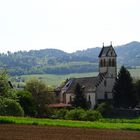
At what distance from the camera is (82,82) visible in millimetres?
139875

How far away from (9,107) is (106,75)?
61.8m

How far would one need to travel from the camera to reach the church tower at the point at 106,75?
13300cm

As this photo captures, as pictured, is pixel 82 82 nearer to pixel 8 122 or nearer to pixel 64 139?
pixel 8 122

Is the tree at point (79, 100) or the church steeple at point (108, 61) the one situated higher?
the church steeple at point (108, 61)

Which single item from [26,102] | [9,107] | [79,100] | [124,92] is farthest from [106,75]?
[9,107]

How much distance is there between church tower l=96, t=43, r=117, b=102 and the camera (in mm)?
133000

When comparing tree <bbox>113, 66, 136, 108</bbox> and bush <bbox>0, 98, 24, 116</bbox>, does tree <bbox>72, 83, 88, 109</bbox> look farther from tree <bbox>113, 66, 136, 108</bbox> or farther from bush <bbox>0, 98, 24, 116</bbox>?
bush <bbox>0, 98, 24, 116</bbox>

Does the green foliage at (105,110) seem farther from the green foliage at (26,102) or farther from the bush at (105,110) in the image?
the green foliage at (26,102)

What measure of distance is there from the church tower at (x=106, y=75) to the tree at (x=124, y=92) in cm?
1098

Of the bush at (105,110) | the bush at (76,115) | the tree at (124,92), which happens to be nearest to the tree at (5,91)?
the bush at (76,115)

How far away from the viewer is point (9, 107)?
74.4 m

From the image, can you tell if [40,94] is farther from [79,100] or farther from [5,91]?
[5,91]

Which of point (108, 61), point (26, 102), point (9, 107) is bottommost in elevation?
point (26, 102)

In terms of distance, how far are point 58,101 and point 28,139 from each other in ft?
362
